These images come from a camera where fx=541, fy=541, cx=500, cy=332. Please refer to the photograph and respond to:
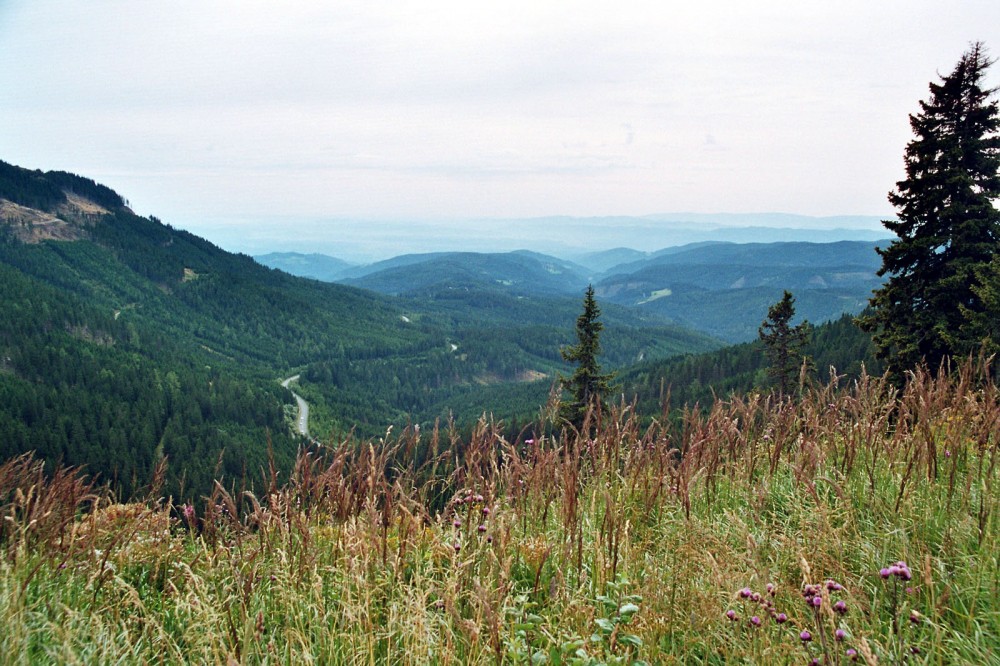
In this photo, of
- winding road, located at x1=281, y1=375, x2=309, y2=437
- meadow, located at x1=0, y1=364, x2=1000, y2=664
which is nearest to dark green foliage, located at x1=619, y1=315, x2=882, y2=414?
meadow, located at x1=0, y1=364, x2=1000, y2=664

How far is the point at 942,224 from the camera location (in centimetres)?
1678

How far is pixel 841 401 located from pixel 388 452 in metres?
3.98

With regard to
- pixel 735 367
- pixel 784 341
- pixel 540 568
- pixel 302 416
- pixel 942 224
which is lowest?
pixel 302 416

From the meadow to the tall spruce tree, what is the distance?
14.7m

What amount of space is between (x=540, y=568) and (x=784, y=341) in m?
29.4

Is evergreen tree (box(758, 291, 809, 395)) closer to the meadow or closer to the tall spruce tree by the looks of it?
the tall spruce tree

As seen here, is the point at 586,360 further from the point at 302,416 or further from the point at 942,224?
the point at 302,416

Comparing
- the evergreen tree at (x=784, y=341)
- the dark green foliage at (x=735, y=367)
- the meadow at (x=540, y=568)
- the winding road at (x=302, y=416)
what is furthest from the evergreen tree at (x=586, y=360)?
the winding road at (x=302, y=416)

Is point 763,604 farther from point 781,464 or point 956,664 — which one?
point 781,464

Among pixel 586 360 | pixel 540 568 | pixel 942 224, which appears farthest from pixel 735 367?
pixel 540 568

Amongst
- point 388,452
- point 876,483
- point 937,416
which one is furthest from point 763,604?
point 937,416

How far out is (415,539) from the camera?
3.70 meters

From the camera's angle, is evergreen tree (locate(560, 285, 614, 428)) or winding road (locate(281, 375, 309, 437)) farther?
winding road (locate(281, 375, 309, 437))

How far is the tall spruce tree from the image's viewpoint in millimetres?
15977
